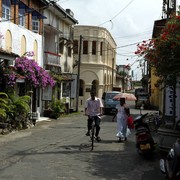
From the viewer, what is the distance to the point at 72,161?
10.0m

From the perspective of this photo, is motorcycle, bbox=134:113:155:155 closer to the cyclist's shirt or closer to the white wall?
the cyclist's shirt

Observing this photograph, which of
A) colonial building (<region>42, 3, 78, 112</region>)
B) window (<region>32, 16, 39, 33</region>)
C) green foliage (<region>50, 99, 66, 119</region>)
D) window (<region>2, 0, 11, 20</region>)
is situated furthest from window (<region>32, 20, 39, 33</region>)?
green foliage (<region>50, 99, 66, 119</region>)

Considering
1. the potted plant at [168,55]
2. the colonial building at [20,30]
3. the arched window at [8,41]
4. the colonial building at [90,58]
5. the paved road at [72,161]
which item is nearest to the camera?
the paved road at [72,161]

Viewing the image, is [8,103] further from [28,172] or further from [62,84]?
[62,84]

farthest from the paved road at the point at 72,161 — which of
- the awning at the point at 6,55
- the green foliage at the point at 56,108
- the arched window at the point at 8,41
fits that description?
the green foliage at the point at 56,108

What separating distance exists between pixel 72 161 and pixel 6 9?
12.9 metres

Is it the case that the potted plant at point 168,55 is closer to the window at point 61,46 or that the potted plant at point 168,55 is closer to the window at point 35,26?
the window at point 35,26

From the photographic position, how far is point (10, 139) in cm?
1474

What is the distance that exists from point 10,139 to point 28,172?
21.1 ft

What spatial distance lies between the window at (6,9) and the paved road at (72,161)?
836cm

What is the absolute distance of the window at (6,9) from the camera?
66.6ft

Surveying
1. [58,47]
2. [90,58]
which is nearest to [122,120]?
[58,47]

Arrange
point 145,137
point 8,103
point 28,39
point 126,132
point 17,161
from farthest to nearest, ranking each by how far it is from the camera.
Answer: point 28,39
point 8,103
point 126,132
point 145,137
point 17,161

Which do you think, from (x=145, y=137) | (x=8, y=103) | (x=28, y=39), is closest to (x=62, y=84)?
(x=28, y=39)
